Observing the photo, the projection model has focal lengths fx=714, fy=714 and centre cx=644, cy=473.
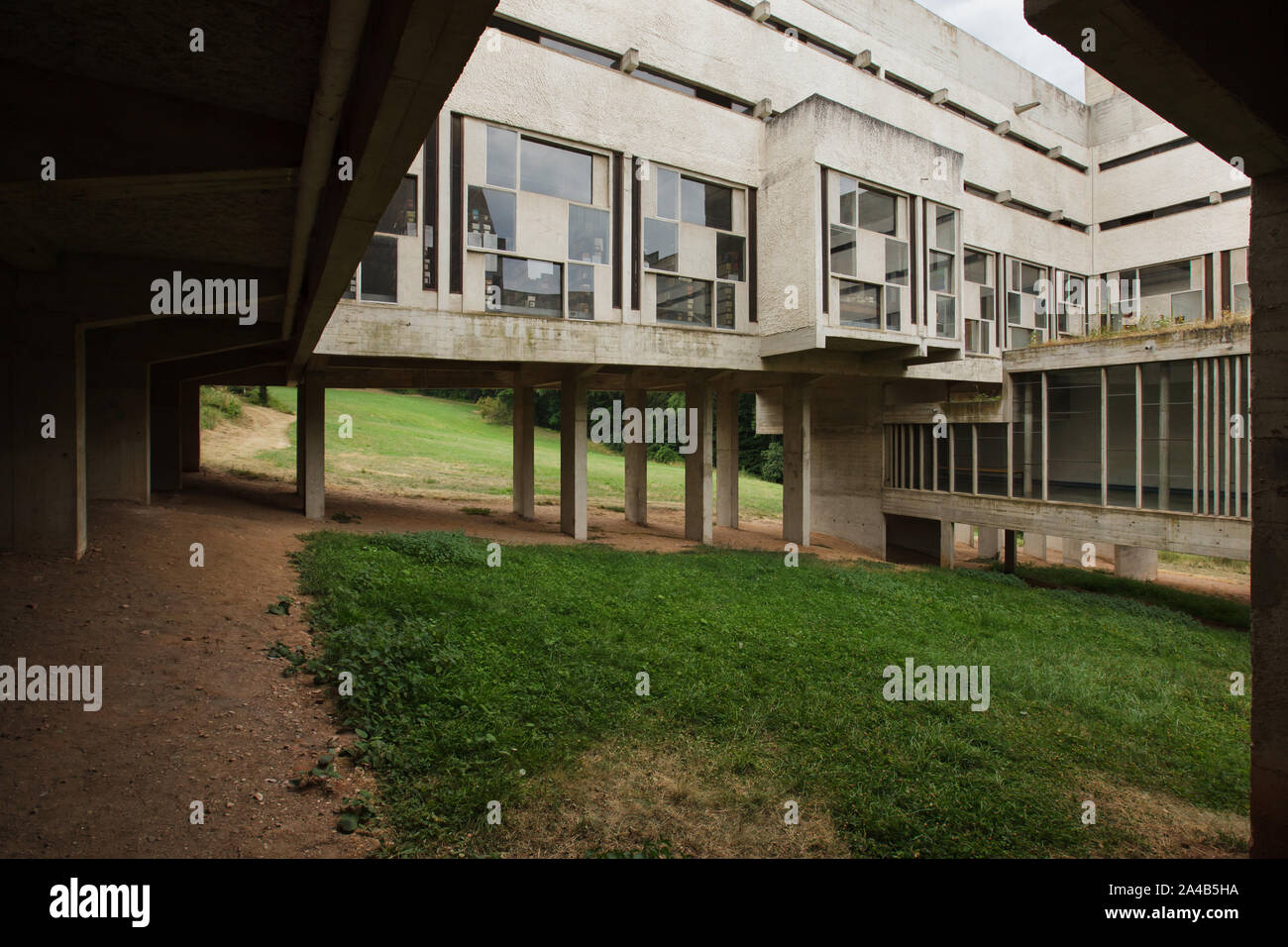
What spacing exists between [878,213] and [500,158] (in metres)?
9.55

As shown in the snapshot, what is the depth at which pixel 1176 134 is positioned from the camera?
24.6 m

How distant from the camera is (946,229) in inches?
782

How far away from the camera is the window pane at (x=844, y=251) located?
56.6ft

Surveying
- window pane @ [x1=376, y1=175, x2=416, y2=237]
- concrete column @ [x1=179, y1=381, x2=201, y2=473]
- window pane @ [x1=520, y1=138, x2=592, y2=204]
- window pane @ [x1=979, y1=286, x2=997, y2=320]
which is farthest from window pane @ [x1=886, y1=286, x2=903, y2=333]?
concrete column @ [x1=179, y1=381, x2=201, y2=473]

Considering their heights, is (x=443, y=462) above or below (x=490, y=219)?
below

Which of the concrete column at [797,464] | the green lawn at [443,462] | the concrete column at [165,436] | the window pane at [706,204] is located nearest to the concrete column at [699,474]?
the concrete column at [797,464]

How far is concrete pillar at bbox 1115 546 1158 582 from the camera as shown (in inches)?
950

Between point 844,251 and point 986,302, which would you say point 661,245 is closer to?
point 844,251

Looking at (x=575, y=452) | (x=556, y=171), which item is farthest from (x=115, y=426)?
(x=556, y=171)

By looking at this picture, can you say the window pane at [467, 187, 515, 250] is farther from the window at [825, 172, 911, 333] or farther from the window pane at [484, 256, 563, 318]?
the window at [825, 172, 911, 333]

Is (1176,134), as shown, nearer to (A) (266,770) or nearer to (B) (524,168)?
(B) (524,168)

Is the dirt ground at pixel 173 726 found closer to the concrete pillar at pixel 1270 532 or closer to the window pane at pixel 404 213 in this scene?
the concrete pillar at pixel 1270 532

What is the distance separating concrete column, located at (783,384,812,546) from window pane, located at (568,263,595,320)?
7.96 meters
